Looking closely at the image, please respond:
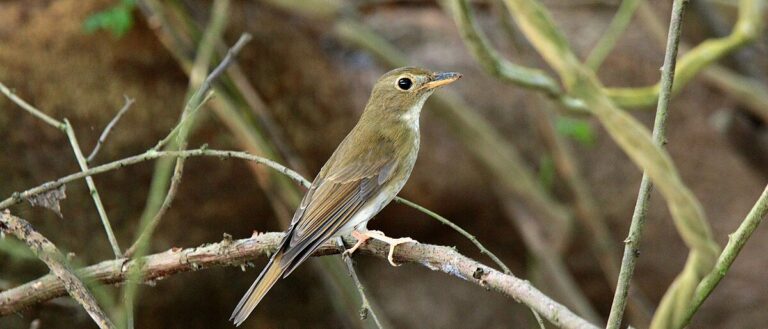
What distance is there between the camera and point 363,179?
12.3ft

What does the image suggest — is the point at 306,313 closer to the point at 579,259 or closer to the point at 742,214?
the point at 579,259

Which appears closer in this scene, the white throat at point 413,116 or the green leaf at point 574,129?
the white throat at point 413,116

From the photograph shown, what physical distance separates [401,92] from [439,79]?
0.23 meters

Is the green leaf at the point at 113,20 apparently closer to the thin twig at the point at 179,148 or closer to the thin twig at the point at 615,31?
the thin twig at the point at 179,148

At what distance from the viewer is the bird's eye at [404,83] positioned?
13.4ft

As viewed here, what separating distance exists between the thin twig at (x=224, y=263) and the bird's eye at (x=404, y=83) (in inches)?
32.2

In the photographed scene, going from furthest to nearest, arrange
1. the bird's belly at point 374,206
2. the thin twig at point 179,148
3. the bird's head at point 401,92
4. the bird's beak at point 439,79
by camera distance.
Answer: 1. the bird's head at point 401,92
2. the bird's beak at point 439,79
3. the bird's belly at point 374,206
4. the thin twig at point 179,148

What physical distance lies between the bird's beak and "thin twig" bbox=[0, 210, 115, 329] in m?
1.57

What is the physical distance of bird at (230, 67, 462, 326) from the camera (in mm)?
3236

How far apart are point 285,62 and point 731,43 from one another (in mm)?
2777

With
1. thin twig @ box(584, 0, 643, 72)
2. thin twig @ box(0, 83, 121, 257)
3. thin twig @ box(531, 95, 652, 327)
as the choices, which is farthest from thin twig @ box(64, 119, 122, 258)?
thin twig @ box(531, 95, 652, 327)

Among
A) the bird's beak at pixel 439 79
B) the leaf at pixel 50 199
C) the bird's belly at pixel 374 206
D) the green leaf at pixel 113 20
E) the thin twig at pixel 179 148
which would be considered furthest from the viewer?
the green leaf at pixel 113 20

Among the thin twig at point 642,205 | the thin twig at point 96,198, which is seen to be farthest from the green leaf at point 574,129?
the thin twig at point 96,198

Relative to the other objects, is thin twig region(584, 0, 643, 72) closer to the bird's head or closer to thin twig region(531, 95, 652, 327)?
thin twig region(531, 95, 652, 327)
